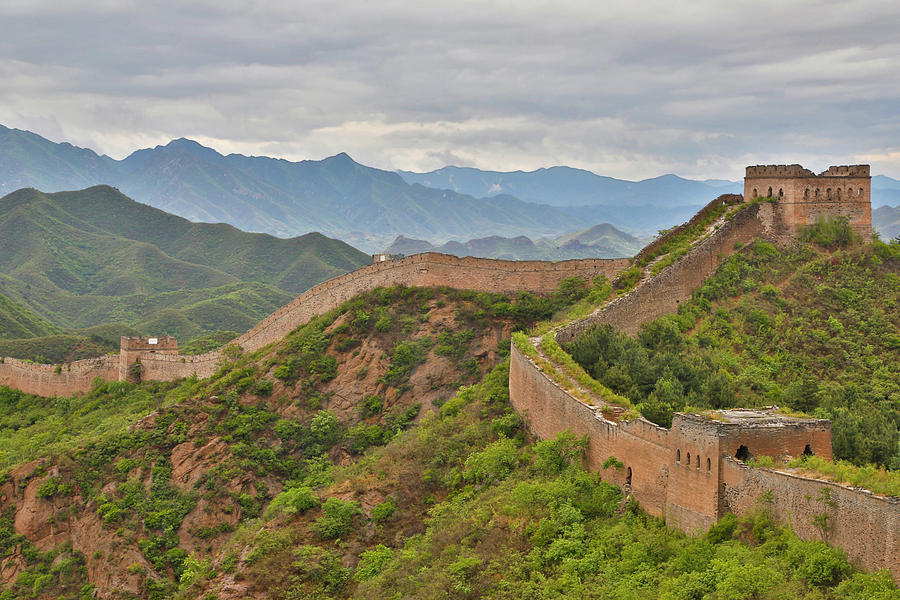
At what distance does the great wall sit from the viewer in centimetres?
1524

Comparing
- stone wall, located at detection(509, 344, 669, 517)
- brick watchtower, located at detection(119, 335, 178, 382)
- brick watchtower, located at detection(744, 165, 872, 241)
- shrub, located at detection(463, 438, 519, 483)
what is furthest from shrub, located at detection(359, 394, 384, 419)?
brick watchtower, located at detection(119, 335, 178, 382)

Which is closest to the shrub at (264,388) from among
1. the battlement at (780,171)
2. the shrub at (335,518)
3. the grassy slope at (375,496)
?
the grassy slope at (375,496)

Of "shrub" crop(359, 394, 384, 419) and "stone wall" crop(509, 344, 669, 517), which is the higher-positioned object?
"stone wall" crop(509, 344, 669, 517)

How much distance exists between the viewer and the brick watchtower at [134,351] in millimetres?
52219

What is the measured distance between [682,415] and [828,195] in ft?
70.3

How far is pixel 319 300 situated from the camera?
46.2 metres

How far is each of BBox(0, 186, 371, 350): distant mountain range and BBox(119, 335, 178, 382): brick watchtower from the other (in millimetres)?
41841

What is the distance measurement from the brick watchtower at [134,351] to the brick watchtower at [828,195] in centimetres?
3247

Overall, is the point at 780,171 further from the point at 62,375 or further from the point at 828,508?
the point at 62,375

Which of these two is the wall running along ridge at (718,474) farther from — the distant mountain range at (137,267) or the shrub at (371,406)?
the distant mountain range at (137,267)

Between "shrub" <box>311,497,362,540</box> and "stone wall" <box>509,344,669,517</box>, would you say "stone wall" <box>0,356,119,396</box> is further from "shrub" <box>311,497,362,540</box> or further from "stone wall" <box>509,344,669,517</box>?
"stone wall" <box>509,344,669,517</box>

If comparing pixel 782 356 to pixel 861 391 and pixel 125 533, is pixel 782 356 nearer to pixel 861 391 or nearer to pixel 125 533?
pixel 861 391

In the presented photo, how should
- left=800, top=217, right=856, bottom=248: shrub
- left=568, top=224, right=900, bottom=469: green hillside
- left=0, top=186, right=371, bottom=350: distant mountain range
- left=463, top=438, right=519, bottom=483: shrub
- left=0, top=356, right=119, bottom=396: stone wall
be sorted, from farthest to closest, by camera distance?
left=0, top=186, right=371, bottom=350: distant mountain range → left=0, top=356, right=119, bottom=396: stone wall → left=800, top=217, right=856, bottom=248: shrub → left=463, top=438, right=519, bottom=483: shrub → left=568, top=224, right=900, bottom=469: green hillside

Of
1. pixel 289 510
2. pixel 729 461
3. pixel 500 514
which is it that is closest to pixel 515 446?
pixel 500 514
